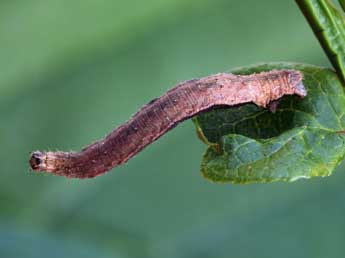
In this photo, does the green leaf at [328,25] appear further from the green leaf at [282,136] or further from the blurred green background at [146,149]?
the blurred green background at [146,149]

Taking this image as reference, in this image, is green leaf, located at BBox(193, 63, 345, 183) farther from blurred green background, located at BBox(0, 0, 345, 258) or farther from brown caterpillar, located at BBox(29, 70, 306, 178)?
blurred green background, located at BBox(0, 0, 345, 258)

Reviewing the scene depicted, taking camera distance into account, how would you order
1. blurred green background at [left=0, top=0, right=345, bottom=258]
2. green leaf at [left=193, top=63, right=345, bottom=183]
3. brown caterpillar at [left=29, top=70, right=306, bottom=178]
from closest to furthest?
green leaf at [left=193, top=63, right=345, bottom=183]
brown caterpillar at [left=29, top=70, right=306, bottom=178]
blurred green background at [left=0, top=0, right=345, bottom=258]

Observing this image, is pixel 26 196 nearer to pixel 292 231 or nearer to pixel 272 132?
pixel 292 231

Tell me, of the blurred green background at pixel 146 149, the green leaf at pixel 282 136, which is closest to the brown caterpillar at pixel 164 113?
the green leaf at pixel 282 136

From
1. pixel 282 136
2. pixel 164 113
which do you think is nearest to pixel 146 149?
pixel 164 113

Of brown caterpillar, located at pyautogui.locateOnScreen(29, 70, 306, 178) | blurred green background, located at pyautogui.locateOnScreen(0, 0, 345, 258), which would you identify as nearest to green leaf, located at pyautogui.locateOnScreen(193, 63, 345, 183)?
brown caterpillar, located at pyautogui.locateOnScreen(29, 70, 306, 178)

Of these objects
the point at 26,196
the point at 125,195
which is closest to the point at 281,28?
the point at 125,195
